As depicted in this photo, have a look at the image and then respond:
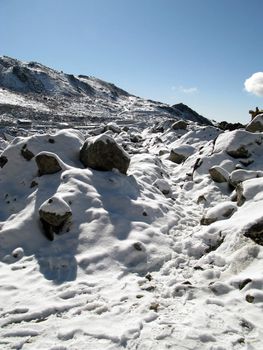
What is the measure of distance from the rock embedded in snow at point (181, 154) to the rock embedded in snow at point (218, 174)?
563 cm

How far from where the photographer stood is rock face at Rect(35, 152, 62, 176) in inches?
485

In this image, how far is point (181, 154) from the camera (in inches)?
852

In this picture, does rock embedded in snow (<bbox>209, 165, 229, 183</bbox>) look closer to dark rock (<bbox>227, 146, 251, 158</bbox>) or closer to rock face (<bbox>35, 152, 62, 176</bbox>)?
dark rock (<bbox>227, 146, 251, 158</bbox>)

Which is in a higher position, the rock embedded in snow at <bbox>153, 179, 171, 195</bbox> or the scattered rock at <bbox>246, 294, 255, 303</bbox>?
the rock embedded in snow at <bbox>153, 179, 171, 195</bbox>

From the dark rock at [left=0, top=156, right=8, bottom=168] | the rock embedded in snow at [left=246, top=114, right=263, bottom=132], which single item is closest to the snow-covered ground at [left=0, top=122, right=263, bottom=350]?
the dark rock at [left=0, top=156, right=8, bottom=168]

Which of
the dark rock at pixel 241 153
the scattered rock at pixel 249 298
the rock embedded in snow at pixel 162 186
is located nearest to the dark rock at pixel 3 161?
the rock embedded in snow at pixel 162 186

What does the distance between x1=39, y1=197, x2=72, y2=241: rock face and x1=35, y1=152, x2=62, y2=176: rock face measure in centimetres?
249

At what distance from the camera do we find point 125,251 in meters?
9.26

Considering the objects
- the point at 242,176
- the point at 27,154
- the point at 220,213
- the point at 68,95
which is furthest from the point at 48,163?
the point at 68,95

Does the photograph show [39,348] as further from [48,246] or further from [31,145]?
[31,145]

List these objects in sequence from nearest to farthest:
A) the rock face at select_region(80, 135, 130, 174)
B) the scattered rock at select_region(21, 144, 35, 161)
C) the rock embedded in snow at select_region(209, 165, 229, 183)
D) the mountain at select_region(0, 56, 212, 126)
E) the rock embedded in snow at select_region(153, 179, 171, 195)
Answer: the rock face at select_region(80, 135, 130, 174), the scattered rock at select_region(21, 144, 35, 161), the rock embedded in snow at select_region(153, 179, 171, 195), the rock embedded in snow at select_region(209, 165, 229, 183), the mountain at select_region(0, 56, 212, 126)

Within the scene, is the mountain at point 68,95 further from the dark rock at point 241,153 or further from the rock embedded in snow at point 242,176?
the rock embedded in snow at point 242,176

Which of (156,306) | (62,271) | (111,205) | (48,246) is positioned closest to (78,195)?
(111,205)

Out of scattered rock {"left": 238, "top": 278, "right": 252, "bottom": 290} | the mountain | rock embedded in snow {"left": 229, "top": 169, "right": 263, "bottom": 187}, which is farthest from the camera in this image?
the mountain
